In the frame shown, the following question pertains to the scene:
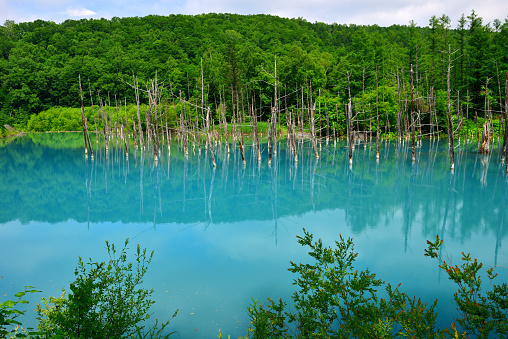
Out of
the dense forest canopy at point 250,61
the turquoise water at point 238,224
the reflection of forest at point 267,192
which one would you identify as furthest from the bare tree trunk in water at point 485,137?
the dense forest canopy at point 250,61

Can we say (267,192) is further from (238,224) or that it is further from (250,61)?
(250,61)

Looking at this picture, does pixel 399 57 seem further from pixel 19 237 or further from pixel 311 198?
pixel 19 237

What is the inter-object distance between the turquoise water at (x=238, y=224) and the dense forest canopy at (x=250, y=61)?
1203 centimetres

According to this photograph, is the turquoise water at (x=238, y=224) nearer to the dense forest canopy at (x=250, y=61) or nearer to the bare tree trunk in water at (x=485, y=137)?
the bare tree trunk in water at (x=485, y=137)

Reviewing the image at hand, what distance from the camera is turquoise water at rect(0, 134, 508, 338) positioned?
20.1 feet

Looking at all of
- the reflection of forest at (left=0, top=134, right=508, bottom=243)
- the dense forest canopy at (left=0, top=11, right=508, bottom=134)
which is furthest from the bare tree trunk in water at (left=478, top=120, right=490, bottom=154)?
the dense forest canopy at (left=0, top=11, right=508, bottom=134)

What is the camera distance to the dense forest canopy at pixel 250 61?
125 ft

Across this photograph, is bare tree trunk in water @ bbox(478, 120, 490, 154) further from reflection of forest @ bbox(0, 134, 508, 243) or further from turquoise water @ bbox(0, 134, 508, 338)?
turquoise water @ bbox(0, 134, 508, 338)

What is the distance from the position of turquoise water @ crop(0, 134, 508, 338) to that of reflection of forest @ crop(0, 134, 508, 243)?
6 centimetres

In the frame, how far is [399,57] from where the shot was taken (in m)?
51.8

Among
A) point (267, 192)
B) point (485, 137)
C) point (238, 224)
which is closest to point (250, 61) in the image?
point (485, 137)

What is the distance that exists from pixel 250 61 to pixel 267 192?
40.8 metres

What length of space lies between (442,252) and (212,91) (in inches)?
1577

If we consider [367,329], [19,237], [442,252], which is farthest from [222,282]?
[19,237]
